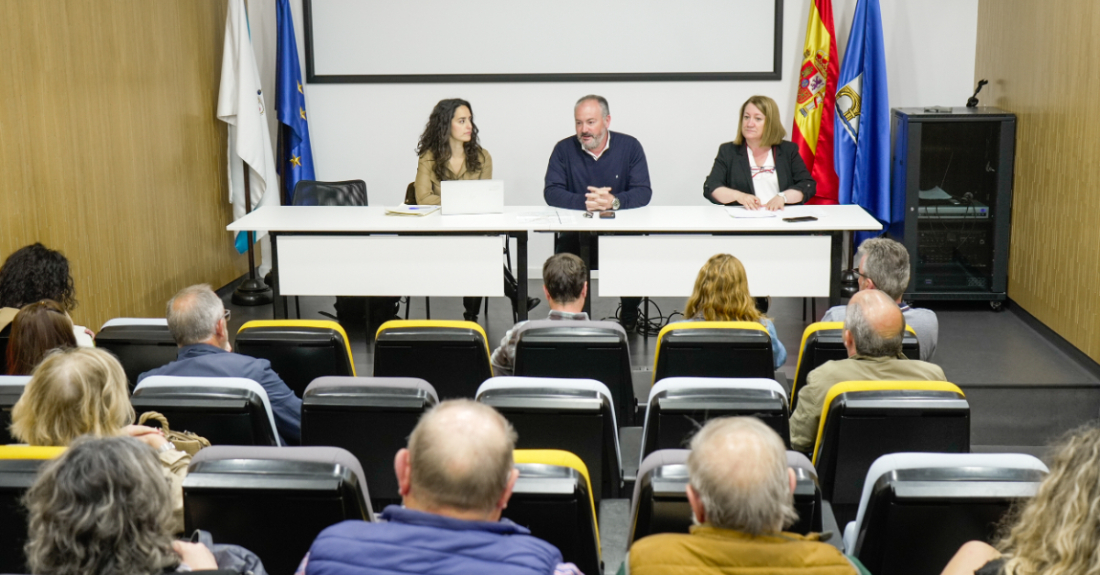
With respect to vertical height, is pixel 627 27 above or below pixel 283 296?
above

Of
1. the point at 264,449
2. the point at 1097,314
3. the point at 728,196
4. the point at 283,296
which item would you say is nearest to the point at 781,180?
the point at 728,196

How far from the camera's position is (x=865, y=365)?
2887 millimetres

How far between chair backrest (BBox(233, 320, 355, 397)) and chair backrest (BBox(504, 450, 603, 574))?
1426 mm

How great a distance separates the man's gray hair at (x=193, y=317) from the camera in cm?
299

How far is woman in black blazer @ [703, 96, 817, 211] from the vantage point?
5543mm

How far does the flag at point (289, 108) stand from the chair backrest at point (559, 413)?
471 centimetres

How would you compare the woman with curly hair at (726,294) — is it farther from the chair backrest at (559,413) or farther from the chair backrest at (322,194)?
the chair backrest at (322,194)

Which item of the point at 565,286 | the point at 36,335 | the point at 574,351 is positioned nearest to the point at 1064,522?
the point at 574,351

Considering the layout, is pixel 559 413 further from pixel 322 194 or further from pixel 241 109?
pixel 241 109

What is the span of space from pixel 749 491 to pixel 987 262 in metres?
5.25

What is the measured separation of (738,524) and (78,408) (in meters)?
1.48

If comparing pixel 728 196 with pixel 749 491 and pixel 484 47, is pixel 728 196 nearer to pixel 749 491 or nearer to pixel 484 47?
pixel 484 47

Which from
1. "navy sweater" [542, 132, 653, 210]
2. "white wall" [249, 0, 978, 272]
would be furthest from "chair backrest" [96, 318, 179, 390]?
"white wall" [249, 0, 978, 272]

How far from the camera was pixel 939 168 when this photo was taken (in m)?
6.28
